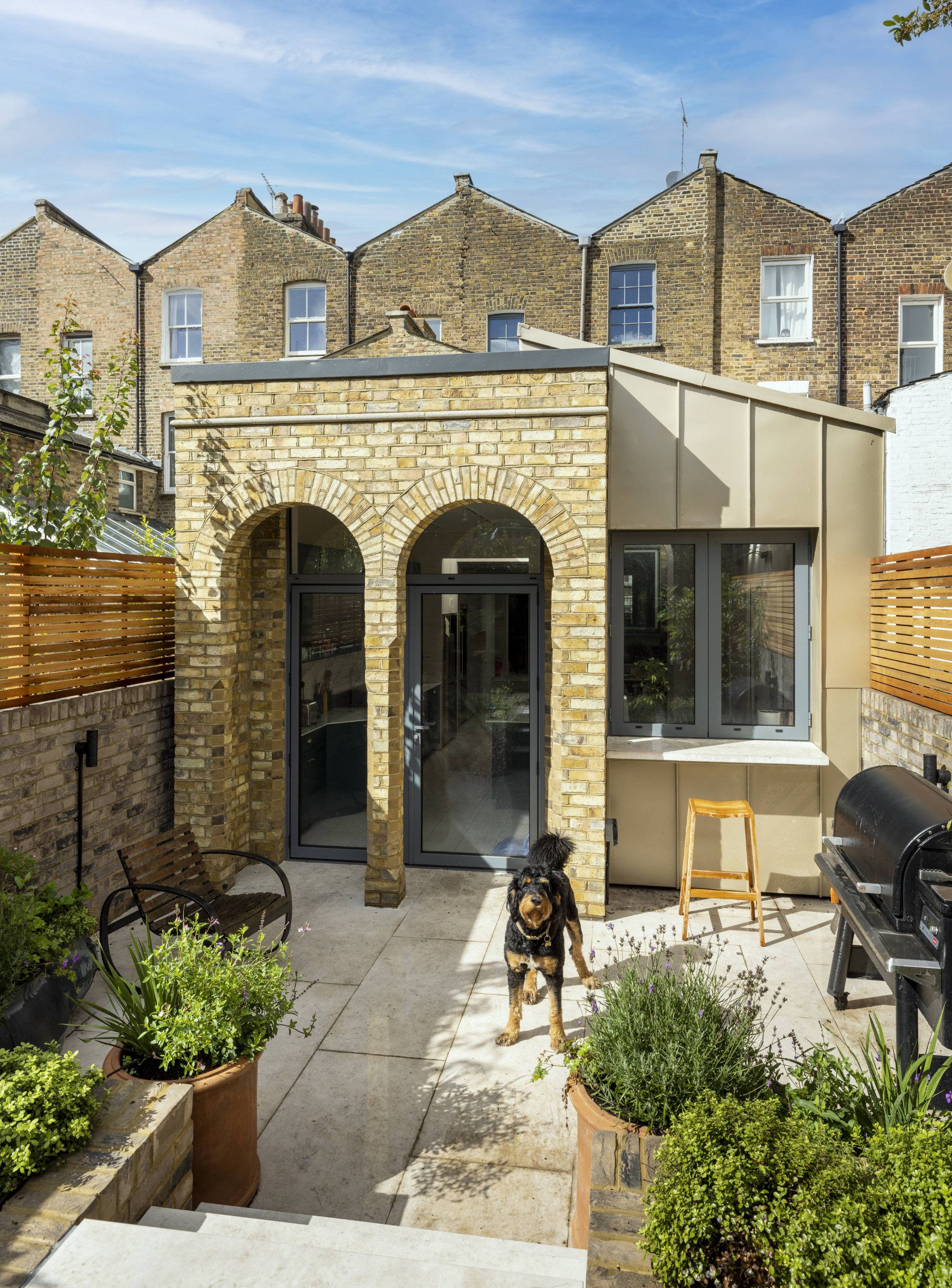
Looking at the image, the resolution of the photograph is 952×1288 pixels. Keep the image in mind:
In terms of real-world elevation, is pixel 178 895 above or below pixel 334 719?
below

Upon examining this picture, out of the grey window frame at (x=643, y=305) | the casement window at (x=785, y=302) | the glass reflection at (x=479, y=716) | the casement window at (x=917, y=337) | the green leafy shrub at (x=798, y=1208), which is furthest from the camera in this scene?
the grey window frame at (x=643, y=305)

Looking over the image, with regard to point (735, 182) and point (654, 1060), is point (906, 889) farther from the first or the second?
point (735, 182)

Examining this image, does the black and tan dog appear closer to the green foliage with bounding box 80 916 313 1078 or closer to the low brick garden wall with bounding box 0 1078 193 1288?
the green foliage with bounding box 80 916 313 1078

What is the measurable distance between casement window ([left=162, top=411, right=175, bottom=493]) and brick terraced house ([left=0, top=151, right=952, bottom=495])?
5cm

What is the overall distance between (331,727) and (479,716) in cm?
138

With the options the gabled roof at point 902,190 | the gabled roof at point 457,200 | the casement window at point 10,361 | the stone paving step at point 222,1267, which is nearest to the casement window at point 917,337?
the gabled roof at point 902,190

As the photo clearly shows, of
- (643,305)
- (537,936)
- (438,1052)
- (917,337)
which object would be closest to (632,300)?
(643,305)

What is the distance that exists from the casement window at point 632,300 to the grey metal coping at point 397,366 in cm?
1077

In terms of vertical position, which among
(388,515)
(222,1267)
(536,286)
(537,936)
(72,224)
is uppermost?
(72,224)

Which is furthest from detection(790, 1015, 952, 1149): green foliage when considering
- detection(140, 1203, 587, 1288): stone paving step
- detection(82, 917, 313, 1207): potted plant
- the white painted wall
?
the white painted wall

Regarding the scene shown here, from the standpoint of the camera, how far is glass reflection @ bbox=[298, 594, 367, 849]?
289 inches

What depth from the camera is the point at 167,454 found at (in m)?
18.1

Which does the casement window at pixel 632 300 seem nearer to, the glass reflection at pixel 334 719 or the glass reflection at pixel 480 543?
the glass reflection at pixel 480 543

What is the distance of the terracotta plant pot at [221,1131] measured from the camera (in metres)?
3.06
